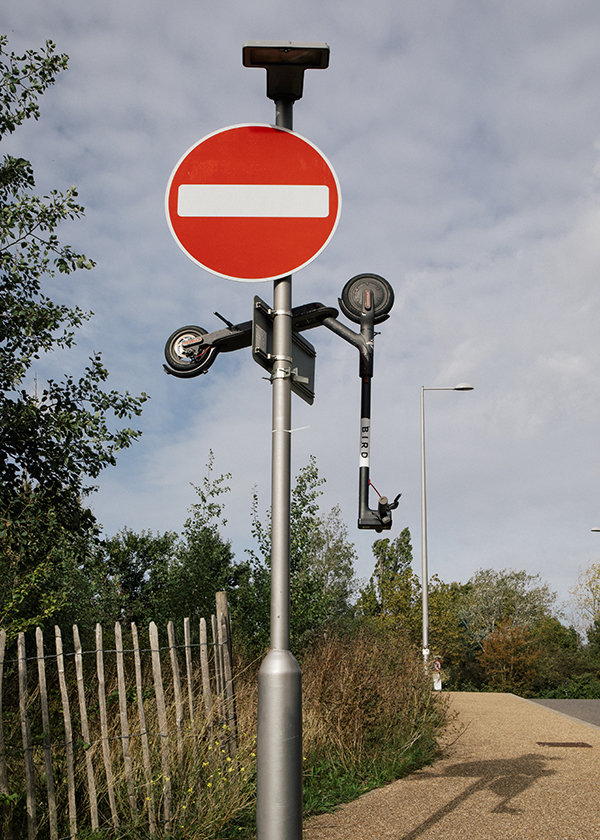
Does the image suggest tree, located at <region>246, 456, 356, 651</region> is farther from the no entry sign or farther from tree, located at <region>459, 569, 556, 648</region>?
tree, located at <region>459, 569, 556, 648</region>

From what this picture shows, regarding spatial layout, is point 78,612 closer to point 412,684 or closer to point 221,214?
point 412,684

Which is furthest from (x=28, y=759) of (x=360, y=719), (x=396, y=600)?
(x=396, y=600)

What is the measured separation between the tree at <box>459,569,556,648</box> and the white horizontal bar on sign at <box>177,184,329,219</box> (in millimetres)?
46388

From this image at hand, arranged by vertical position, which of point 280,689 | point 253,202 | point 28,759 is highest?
point 253,202

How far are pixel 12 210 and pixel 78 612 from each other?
6.84m

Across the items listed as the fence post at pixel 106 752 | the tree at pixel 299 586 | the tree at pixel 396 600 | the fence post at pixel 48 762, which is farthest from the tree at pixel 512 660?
the fence post at pixel 48 762

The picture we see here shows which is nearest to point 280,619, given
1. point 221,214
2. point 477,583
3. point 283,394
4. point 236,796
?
point 283,394

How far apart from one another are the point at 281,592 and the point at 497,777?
649 cm

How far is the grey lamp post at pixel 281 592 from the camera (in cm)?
262

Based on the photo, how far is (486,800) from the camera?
688 cm

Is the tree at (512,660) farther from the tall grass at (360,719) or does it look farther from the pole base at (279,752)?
the pole base at (279,752)

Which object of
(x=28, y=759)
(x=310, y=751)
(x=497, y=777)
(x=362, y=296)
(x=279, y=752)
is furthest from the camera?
(x=497, y=777)

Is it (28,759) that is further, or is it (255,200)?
(28,759)

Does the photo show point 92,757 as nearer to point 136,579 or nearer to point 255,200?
point 255,200
